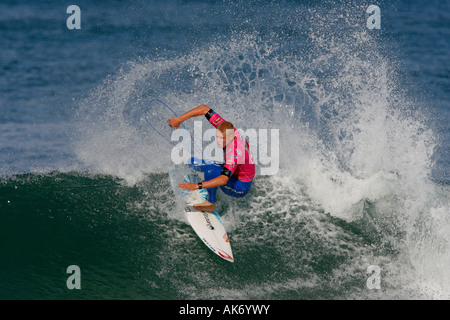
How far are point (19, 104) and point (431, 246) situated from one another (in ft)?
31.3

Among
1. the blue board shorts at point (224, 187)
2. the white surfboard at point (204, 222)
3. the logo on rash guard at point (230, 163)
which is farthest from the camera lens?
the blue board shorts at point (224, 187)

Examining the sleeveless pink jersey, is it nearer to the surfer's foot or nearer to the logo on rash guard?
the logo on rash guard

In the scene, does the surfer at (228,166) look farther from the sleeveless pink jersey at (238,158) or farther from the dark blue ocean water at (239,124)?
the dark blue ocean water at (239,124)

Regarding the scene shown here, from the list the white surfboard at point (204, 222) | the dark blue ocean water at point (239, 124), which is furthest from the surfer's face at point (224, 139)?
the dark blue ocean water at point (239, 124)

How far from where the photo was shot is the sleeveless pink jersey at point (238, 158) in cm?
696

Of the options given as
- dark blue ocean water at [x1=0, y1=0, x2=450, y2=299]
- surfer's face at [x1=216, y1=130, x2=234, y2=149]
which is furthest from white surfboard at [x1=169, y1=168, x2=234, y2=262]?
surfer's face at [x1=216, y1=130, x2=234, y2=149]

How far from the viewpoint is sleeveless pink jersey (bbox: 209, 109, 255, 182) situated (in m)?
6.96

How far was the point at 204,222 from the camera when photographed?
754 cm

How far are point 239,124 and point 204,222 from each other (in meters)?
3.10

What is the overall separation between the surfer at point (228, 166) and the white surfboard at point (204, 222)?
0.12 m

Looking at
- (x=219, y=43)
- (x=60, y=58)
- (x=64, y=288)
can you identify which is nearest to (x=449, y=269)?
(x=64, y=288)

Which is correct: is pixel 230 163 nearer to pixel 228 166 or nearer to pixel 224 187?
pixel 228 166

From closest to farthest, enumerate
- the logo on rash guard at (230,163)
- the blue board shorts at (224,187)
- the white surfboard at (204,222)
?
the logo on rash guard at (230,163) → the white surfboard at (204,222) → the blue board shorts at (224,187)

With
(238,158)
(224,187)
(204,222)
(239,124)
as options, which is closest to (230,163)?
(238,158)
